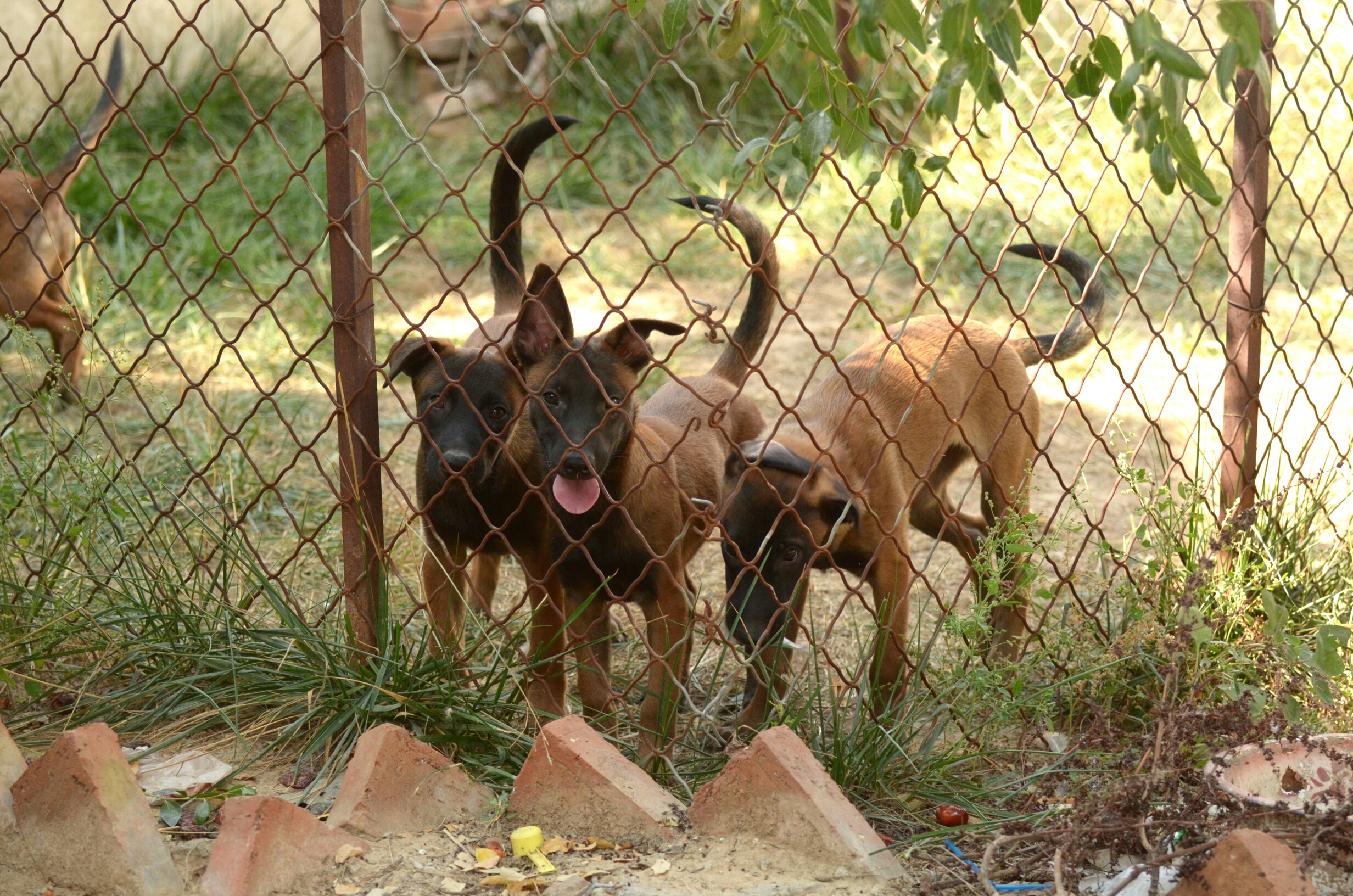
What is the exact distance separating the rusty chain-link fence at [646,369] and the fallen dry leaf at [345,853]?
0.67m

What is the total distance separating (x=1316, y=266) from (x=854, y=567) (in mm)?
5656

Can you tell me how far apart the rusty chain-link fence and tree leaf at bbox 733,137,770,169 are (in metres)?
0.02

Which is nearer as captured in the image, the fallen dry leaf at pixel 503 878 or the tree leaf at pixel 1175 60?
the tree leaf at pixel 1175 60

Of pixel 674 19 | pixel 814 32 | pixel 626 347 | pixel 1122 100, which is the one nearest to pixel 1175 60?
pixel 1122 100

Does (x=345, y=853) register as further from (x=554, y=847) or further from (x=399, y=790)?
(x=554, y=847)

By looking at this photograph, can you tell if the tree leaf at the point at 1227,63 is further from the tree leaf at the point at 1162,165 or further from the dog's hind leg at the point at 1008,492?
the dog's hind leg at the point at 1008,492

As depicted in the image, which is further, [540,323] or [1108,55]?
[540,323]

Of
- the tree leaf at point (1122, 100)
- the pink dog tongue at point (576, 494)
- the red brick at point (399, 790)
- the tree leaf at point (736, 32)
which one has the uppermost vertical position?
the tree leaf at point (736, 32)

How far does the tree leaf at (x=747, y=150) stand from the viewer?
6.68 feet

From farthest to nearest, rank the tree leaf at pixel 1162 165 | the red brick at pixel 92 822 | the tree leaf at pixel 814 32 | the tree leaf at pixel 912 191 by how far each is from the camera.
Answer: the red brick at pixel 92 822
the tree leaf at pixel 912 191
the tree leaf at pixel 814 32
the tree leaf at pixel 1162 165

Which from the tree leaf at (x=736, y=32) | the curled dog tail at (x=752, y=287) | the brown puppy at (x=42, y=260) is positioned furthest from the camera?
the brown puppy at (x=42, y=260)

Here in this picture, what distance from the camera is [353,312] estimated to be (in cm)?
283

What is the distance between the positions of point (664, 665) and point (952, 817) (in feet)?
2.27

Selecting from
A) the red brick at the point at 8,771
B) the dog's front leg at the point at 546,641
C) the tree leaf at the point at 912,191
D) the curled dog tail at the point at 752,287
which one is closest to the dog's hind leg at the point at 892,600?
the curled dog tail at the point at 752,287
